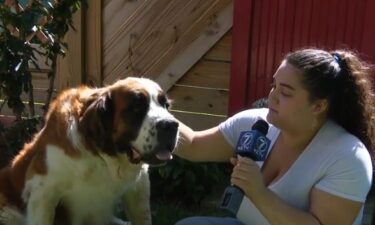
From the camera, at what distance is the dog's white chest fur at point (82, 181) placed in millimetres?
3141

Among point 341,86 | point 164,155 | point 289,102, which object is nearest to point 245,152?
point 289,102

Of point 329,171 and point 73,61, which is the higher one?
point 329,171

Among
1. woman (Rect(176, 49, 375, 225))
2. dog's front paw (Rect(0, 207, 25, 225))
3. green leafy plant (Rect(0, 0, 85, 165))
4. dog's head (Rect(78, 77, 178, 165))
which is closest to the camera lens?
woman (Rect(176, 49, 375, 225))

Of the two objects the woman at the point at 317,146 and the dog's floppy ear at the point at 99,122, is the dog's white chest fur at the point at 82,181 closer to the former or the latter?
the dog's floppy ear at the point at 99,122

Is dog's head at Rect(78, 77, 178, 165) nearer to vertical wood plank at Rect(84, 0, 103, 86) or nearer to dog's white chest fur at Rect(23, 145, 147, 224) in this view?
dog's white chest fur at Rect(23, 145, 147, 224)

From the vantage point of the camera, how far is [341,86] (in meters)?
2.42

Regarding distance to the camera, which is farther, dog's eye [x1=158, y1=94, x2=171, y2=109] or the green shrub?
the green shrub

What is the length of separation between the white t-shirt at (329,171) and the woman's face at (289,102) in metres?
0.12

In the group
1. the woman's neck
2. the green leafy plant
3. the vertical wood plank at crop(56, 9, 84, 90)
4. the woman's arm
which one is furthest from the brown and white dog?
the vertical wood plank at crop(56, 9, 84, 90)

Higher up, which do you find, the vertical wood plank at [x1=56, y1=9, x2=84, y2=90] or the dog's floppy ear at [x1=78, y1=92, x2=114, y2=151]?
the dog's floppy ear at [x1=78, y1=92, x2=114, y2=151]

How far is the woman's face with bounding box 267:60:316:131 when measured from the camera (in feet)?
7.81

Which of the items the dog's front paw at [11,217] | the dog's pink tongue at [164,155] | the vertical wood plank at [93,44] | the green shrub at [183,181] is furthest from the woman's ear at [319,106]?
the vertical wood plank at [93,44]

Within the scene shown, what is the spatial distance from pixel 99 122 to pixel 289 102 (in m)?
1.02

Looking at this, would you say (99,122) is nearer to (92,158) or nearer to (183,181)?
(92,158)
